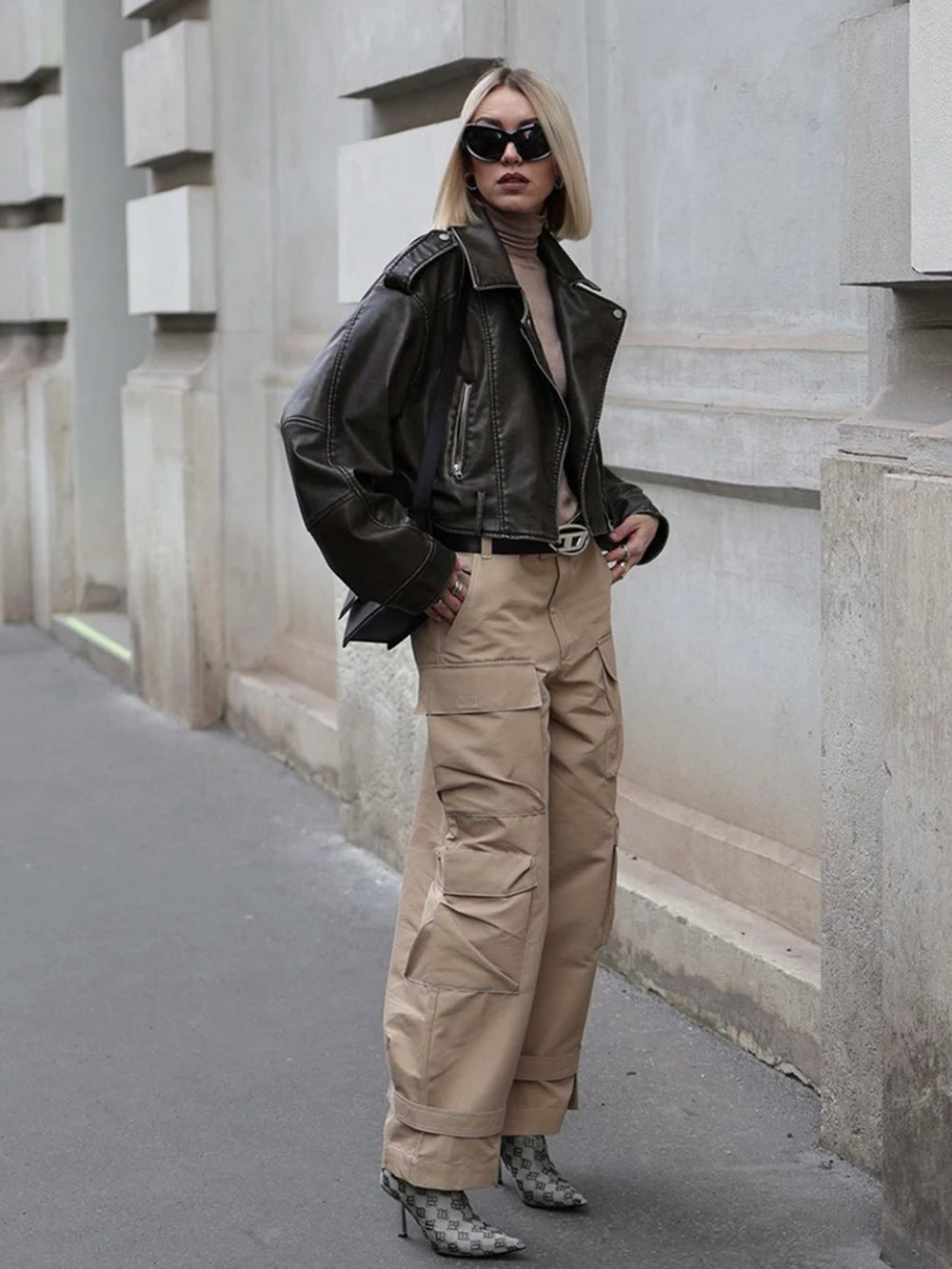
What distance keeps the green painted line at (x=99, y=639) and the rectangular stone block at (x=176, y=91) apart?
2211 millimetres

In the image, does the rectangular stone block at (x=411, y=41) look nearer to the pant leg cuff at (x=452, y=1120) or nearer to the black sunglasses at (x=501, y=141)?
the black sunglasses at (x=501, y=141)

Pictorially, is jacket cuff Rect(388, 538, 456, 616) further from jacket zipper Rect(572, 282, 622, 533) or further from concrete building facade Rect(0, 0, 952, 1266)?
concrete building facade Rect(0, 0, 952, 1266)

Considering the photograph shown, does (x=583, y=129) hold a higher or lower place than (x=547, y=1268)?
higher

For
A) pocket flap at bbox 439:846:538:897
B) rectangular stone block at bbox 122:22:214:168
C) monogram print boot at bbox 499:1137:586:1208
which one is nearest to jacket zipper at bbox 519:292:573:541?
pocket flap at bbox 439:846:538:897

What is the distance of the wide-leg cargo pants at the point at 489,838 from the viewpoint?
3592 millimetres

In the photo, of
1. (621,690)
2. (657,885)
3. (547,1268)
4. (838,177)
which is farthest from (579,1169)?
(838,177)

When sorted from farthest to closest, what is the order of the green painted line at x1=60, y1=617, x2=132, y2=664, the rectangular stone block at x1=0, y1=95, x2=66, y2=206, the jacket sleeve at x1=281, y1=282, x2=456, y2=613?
Result: 1. the rectangular stone block at x1=0, y1=95, x2=66, y2=206
2. the green painted line at x1=60, y1=617, x2=132, y2=664
3. the jacket sleeve at x1=281, y1=282, x2=456, y2=613

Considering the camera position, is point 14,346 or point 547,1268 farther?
point 14,346

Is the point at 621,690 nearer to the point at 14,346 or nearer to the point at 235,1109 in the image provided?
the point at 235,1109

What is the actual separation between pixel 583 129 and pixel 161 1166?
2.82m

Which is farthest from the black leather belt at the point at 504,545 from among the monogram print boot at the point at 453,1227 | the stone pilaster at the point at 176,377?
the stone pilaster at the point at 176,377

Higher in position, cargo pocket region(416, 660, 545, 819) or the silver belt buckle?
the silver belt buckle

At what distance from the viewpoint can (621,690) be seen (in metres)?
5.55

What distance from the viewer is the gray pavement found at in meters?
3.79
